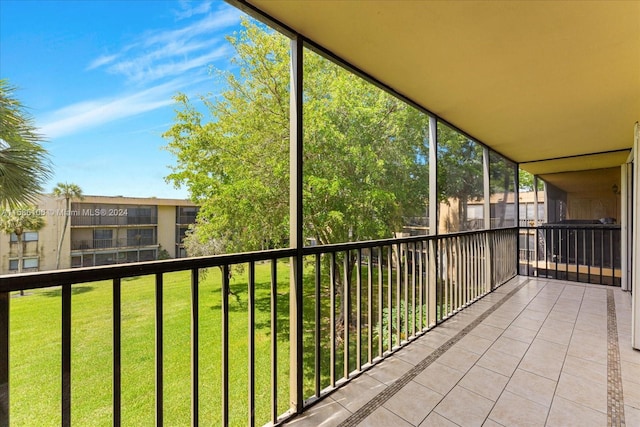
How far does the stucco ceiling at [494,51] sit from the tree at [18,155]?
1.15 m

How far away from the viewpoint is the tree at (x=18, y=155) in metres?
0.94

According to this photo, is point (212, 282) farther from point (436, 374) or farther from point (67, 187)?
point (436, 374)

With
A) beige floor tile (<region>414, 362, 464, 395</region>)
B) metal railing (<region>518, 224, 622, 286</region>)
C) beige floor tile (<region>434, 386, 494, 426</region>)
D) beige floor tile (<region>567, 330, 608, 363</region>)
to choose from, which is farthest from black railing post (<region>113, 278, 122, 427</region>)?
metal railing (<region>518, 224, 622, 286</region>)

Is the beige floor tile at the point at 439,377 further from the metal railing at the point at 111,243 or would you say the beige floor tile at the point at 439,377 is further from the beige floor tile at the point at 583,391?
the metal railing at the point at 111,243

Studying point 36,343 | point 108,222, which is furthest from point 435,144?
point 36,343

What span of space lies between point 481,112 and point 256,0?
256 centimetres

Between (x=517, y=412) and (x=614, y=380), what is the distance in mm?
972

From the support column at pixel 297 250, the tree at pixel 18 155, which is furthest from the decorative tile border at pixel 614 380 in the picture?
the tree at pixel 18 155

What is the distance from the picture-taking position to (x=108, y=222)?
4.17ft

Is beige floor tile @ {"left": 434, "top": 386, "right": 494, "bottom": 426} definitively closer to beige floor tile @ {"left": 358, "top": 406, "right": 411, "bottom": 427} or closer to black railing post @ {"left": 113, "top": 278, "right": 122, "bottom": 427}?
beige floor tile @ {"left": 358, "top": 406, "right": 411, "bottom": 427}

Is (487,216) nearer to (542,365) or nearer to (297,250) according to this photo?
(542,365)

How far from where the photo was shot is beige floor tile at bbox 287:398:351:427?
1621 millimetres

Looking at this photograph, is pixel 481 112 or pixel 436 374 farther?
pixel 481 112

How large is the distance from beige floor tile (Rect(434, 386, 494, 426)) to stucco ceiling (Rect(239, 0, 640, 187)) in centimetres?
227
